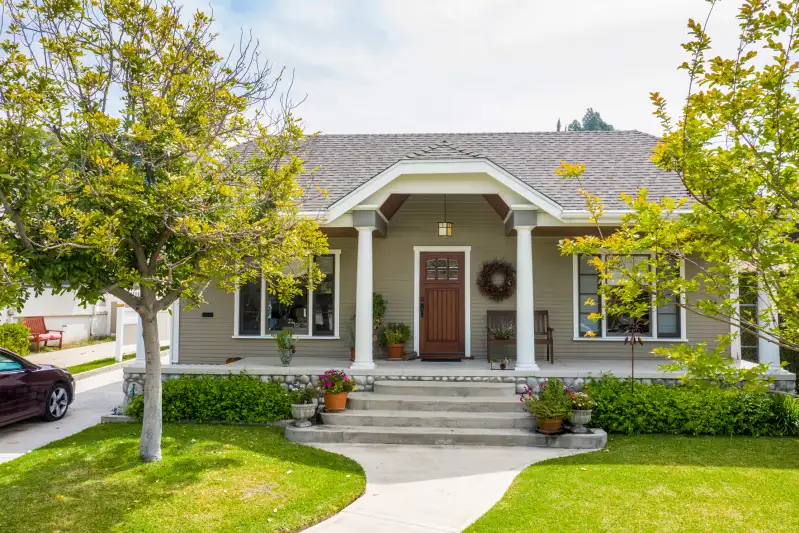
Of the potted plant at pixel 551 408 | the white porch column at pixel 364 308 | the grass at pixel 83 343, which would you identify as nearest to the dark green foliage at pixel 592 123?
the grass at pixel 83 343

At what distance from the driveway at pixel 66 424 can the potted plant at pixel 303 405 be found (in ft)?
10.7

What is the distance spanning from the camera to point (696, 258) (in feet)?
33.9

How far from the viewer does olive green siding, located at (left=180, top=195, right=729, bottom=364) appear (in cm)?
1088

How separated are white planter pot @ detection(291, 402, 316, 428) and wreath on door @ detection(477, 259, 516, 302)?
14.6 feet

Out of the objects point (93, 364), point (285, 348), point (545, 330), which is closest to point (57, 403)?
point (285, 348)

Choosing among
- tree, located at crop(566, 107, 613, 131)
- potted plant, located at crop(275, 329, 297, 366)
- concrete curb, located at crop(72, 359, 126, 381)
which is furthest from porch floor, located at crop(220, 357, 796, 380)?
tree, located at crop(566, 107, 613, 131)

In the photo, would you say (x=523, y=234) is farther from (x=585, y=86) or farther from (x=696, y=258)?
(x=696, y=258)

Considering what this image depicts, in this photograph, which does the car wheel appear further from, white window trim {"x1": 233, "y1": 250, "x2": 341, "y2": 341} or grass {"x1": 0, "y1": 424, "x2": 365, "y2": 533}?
white window trim {"x1": 233, "y1": 250, "x2": 341, "y2": 341}

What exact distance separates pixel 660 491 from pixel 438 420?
3127 millimetres

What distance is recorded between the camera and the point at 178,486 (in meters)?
5.53

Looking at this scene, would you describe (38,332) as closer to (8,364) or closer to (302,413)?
(8,364)

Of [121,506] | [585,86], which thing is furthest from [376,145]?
[121,506]

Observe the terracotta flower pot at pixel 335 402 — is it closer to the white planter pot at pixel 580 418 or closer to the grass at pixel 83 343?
the white planter pot at pixel 580 418

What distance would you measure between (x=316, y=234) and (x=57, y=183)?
110 inches
